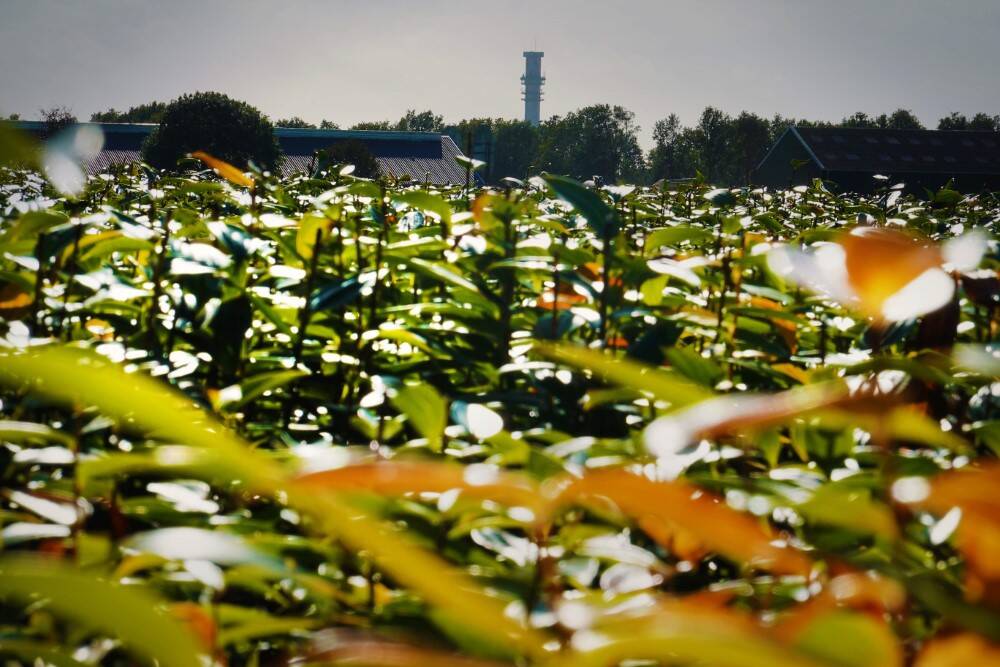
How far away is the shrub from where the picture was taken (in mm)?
38688

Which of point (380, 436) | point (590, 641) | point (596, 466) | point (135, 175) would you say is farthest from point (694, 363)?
point (135, 175)

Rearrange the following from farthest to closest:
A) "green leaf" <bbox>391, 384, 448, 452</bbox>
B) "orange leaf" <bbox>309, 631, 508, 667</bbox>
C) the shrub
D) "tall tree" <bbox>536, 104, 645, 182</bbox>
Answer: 1. "tall tree" <bbox>536, 104, 645, 182</bbox>
2. the shrub
3. "green leaf" <bbox>391, 384, 448, 452</bbox>
4. "orange leaf" <bbox>309, 631, 508, 667</bbox>

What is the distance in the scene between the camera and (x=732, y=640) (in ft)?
0.99

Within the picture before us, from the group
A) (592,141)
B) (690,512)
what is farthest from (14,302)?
(592,141)

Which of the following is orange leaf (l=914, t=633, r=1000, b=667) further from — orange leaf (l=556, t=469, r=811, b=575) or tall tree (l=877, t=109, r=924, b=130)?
tall tree (l=877, t=109, r=924, b=130)

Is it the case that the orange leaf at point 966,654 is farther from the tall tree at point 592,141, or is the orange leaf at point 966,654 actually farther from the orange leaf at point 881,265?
the tall tree at point 592,141

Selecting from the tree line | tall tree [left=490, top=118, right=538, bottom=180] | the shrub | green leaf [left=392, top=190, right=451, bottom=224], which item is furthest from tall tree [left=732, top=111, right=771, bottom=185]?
green leaf [left=392, top=190, right=451, bottom=224]

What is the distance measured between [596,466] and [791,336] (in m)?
0.78

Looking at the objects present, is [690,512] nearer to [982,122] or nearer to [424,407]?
[424,407]

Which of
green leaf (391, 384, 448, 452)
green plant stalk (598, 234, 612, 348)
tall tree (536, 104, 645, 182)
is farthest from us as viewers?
tall tree (536, 104, 645, 182)

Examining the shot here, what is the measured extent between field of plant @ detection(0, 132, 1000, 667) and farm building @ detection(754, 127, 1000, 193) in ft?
181

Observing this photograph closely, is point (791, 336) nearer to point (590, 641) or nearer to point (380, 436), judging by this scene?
point (380, 436)

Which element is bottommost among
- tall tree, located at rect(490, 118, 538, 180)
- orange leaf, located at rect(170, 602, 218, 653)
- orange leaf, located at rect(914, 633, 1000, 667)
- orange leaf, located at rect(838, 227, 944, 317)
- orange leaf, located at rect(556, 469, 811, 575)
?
orange leaf, located at rect(170, 602, 218, 653)

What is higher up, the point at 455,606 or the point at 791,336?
the point at 455,606
